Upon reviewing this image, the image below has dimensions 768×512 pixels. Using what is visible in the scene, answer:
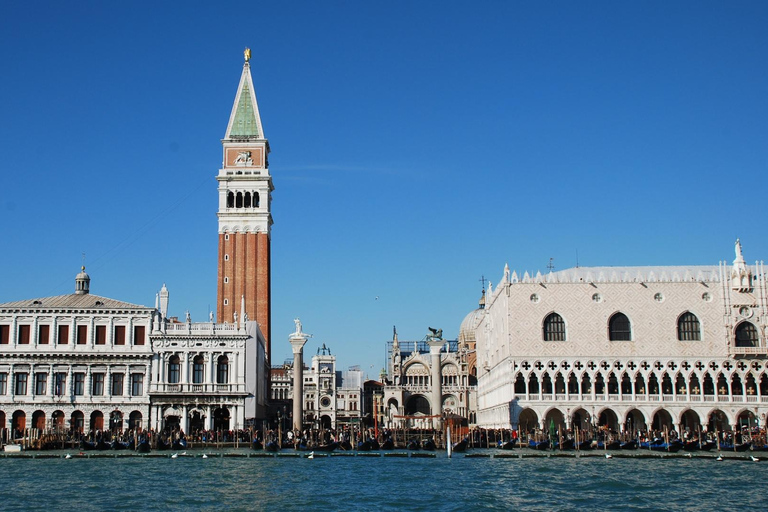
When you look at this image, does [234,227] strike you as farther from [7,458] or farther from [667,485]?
[667,485]

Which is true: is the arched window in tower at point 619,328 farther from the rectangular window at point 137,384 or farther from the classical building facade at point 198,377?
the rectangular window at point 137,384

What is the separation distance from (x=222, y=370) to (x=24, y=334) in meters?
10.9

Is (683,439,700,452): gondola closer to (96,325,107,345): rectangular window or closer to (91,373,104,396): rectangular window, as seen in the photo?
(91,373,104,396): rectangular window

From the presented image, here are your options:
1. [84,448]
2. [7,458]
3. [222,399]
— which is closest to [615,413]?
[222,399]

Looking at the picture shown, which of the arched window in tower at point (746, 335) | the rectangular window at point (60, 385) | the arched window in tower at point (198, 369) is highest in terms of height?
the arched window in tower at point (746, 335)

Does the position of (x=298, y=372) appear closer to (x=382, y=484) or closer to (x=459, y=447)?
(x=459, y=447)

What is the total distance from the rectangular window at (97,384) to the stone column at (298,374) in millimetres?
11740

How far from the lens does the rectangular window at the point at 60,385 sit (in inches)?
2046

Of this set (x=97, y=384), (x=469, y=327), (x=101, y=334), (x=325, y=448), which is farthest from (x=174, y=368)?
(x=469, y=327)

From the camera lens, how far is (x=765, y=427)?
53250mm

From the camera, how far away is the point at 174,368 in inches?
2076

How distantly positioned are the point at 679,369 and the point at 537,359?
316 inches

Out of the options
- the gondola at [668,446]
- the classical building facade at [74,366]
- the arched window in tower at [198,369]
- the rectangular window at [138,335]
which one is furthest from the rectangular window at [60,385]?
the gondola at [668,446]

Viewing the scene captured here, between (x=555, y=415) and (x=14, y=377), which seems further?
(x=555, y=415)
